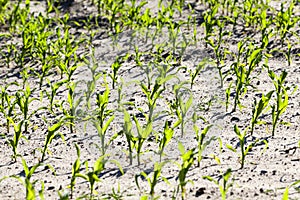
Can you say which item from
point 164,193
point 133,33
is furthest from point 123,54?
point 164,193

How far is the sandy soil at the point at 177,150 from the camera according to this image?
351 cm

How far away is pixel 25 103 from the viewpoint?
13.7 feet

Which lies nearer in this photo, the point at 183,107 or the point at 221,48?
the point at 183,107

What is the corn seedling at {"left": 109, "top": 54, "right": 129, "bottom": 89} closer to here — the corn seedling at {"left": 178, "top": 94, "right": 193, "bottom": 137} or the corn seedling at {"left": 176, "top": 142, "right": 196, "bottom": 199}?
the corn seedling at {"left": 178, "top": 94, "right": 193, "bottom": 137}

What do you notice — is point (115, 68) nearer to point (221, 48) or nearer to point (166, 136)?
point (166, 136)

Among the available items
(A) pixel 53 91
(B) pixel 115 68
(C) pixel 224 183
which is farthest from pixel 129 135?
(B) pixel 115 68

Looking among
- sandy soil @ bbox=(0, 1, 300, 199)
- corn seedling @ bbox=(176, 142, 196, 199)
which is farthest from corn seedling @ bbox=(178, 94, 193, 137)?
corn seedling @ bbox=(176, 142, 196, 199)

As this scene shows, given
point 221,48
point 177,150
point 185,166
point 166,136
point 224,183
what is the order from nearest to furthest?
point 224,183 < point 185,166 < point 166,136 < point 177,150 < point 221,48

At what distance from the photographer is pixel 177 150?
3.91m

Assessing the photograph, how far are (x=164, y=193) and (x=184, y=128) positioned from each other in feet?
2.73

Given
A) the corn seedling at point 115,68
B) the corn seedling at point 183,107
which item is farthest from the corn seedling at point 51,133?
the corn seedling at point 115,68

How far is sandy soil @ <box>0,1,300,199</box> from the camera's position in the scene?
138 inches

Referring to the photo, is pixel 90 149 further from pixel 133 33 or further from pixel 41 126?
pixel 133 33

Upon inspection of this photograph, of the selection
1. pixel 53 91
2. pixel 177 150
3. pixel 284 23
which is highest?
pixel 284 23
